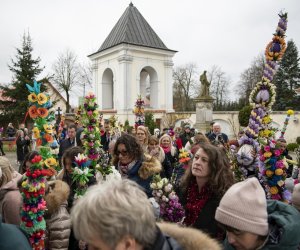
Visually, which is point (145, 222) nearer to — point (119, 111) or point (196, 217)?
point (196, 217)

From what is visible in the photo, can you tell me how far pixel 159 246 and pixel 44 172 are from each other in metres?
2.27

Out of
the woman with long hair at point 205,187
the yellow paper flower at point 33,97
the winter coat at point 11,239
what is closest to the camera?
the winter coat at point 11,239

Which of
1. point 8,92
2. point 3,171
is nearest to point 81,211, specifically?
point 3,171

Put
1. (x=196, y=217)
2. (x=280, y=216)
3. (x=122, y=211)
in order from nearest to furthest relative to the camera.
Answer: (x=122, y=211) → (x=280, y=216) → (x=196, y=217)

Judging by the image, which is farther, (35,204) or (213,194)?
(35,204)

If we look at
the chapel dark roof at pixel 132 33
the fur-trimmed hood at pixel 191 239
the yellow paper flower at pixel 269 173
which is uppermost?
the chapel dark roof at pixel 132 33

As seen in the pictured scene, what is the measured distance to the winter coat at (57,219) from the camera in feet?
9.99

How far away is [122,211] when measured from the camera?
4.73 ft

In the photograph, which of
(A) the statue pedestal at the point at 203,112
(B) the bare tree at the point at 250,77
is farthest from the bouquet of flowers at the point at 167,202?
(B) the bare tree at the point at 250,77

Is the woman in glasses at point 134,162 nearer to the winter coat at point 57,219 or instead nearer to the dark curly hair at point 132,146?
the dark curly hair at point 132,146

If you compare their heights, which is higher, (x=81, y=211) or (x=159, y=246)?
(x=81, y=211)

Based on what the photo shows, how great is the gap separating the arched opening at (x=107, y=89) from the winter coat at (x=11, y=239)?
32.0 m

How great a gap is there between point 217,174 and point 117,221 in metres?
1.79

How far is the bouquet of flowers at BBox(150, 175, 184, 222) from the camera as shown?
310 centimetres
